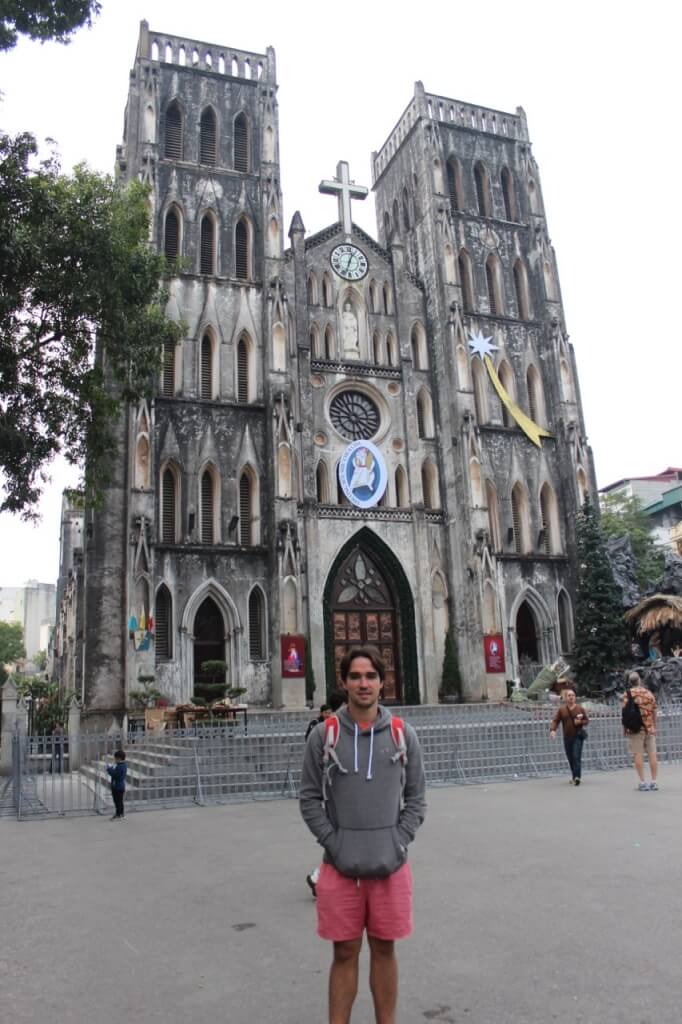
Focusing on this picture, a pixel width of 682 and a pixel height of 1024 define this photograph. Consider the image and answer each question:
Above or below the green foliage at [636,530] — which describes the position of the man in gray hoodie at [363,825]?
below

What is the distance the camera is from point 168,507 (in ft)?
84.7

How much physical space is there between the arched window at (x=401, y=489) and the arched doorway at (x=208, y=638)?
7.32m

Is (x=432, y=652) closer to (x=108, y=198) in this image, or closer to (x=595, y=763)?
(x=595, y=763)

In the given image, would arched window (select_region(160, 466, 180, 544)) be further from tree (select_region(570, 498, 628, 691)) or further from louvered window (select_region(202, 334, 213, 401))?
tree (select_region(570, 498, 628, 691))

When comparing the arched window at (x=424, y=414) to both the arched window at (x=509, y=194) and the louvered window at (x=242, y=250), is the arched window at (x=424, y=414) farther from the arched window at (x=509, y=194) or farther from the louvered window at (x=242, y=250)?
the arched window at (x=509, y=194)

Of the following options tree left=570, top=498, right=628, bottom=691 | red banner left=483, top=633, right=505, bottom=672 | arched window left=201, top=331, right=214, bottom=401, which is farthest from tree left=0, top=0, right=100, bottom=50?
tree left=570, top=498, right=628, bottom=691

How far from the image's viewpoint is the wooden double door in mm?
26969

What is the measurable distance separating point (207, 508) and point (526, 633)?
12.0 metres

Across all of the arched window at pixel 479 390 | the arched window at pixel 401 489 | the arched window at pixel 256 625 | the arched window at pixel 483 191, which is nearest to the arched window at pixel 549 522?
the arched window at pixel 479 390

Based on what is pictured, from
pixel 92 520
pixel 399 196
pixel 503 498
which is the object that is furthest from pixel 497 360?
pixel 92 520

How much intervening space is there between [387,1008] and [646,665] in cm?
2517

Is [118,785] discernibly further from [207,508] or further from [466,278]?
[466,278]

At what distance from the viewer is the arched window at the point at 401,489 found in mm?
28703

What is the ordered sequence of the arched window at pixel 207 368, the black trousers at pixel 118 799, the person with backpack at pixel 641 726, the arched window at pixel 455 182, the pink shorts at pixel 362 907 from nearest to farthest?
the pink shorts at pixel 362 907
the black trousers at pixel 118 799
the person with backpack at pixel 641 726
the arched window at pixel 207 368
the arched window at pixel 455 182
